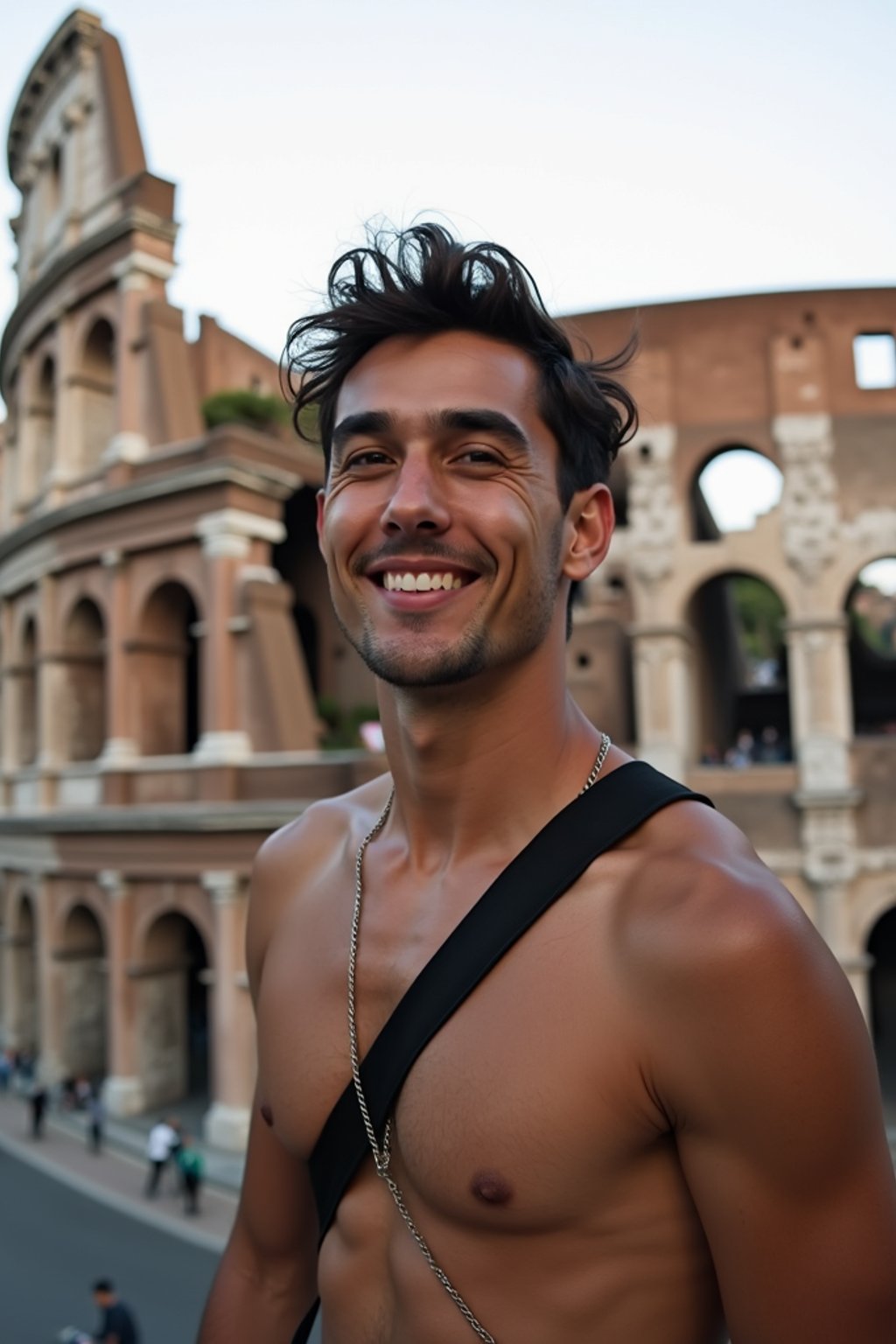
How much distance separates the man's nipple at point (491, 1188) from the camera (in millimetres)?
1657

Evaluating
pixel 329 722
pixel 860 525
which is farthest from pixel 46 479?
pixel 860 525

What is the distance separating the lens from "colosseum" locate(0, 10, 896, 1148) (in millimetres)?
14039

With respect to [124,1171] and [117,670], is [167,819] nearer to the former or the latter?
[117,670]

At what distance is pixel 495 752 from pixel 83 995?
1726 centimetres

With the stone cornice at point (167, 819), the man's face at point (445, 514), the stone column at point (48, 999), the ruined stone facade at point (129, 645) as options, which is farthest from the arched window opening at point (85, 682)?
the man's face at point (445, 514)

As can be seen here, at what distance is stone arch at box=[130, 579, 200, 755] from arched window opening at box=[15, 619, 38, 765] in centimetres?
406

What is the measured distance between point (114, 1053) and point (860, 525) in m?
13.2

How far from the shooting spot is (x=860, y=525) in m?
14.4

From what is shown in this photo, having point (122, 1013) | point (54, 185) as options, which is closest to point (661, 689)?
point (122, 1013)

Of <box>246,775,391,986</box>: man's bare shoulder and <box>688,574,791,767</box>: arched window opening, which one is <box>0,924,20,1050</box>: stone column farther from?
<box>246,775,391,986</box>: man's bare shoulder

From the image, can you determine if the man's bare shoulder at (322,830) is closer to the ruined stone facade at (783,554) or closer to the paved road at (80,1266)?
the paved road at (80,1266)

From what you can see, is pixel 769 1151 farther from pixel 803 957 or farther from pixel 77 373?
pixel 77 373

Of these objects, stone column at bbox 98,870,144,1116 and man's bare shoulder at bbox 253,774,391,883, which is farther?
stone column at bbox 98,870,144,1116

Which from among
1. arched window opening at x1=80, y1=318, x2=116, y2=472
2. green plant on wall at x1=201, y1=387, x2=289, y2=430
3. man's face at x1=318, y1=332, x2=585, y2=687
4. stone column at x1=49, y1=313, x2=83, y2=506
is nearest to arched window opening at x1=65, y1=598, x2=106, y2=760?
stone column at x1=49, y1=313, x2=83, y2=506
